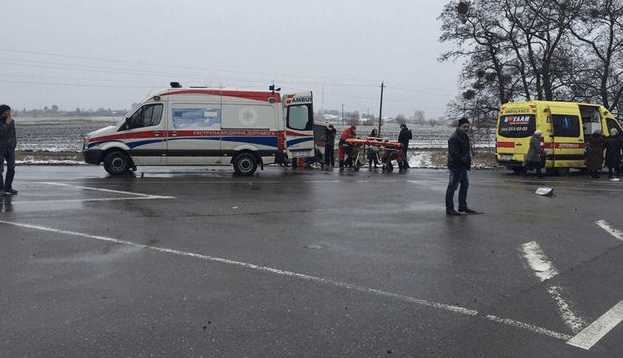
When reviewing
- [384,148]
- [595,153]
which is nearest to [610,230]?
[595,153]

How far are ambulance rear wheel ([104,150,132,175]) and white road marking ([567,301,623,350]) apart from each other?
45.3ft

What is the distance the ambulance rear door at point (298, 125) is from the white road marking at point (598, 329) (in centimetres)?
1377

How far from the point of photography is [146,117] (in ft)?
53.0

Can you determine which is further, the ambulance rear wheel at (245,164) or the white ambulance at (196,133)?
the ambulance rear wheel at (245,164)

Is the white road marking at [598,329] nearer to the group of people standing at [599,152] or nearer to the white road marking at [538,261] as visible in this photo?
the white road marking at [538,261]

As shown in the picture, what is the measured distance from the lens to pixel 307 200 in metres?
11.7

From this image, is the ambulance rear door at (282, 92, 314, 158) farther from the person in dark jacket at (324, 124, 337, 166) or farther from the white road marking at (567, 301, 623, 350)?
the white road marking at (567, 301, 623, 350)

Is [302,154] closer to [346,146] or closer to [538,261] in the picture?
[346,146]

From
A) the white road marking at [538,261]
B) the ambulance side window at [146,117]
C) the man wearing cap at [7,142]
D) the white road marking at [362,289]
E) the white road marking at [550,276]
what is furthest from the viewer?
the ambulance side window at [146,117]

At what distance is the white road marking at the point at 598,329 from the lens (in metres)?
4.22

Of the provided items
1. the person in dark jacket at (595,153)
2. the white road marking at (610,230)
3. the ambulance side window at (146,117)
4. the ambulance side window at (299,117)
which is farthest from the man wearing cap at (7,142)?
the person in dark jacket at (595,153)

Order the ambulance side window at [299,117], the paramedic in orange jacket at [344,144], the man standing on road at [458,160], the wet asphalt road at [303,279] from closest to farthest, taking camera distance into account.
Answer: the wet asphalt road at [303,279]
the man standing on road at [458,160]
the ambulance side window at [299,117]
the paramedic in orange jacket at [344,144]

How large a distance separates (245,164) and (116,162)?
12.1ft

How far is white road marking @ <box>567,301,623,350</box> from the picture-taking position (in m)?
4.22
